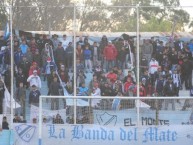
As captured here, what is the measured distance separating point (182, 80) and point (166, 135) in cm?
627

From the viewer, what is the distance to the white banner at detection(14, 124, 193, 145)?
15047mm

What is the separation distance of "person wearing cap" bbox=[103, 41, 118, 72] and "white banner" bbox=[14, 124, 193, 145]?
215 inches

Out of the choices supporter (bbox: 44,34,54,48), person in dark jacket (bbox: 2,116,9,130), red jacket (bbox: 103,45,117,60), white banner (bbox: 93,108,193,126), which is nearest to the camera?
white banner (bbox: 93,108,193,126)

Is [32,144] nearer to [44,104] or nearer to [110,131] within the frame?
[44,104]

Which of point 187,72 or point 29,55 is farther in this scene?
point 187,72

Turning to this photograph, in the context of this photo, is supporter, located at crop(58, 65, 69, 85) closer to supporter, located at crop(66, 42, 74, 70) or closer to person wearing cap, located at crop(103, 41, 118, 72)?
supporter, located at crop(66, 42, 74, 70)

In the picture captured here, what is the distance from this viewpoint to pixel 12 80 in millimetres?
19844

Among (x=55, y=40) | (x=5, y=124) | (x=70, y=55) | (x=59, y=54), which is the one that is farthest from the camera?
(x=55, y=40)

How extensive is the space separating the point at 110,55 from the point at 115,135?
5.73m

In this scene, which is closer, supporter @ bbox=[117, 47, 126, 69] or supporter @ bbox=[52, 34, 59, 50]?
supporter @ bbox=[117, 47, 126, 69]

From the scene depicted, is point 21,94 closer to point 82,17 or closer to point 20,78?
point 20,78

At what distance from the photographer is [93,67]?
20672mm

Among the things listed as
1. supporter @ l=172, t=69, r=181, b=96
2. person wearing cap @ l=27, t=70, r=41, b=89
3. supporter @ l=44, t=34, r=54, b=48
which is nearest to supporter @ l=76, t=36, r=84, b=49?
supporter @ l=44, t=34, r=54, b=48

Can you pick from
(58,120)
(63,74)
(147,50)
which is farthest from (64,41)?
(58,120)
